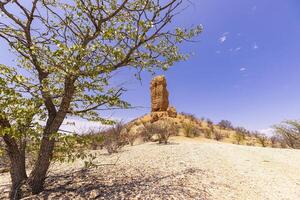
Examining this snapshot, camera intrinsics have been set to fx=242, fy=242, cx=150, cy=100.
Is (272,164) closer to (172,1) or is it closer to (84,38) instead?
(172,1)

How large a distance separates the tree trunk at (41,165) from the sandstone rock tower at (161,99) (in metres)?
23.3

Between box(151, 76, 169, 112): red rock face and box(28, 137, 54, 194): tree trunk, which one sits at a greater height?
box(151, 76, 169, 112): red rock face

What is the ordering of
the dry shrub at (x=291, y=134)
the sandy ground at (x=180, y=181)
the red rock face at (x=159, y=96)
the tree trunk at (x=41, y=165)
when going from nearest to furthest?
the sandy ground at (x=180, y=181) → the tree trunk at (x=41, y=165) → the dry shrub at (x=291, y=134) → the red rock face at (x=159, y=96)

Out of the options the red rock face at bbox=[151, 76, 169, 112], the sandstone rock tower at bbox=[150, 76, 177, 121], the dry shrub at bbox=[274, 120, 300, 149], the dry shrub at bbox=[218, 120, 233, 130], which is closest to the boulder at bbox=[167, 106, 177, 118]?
the sandstone rock tower at bbox=[150, 76, 177, 121]

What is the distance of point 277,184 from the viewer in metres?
5.07

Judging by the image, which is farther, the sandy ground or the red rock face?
the red rock face

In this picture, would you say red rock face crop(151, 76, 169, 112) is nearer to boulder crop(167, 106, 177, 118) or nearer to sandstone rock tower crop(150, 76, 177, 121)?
sandstone rock tower crop(150, 76, 177, 121)

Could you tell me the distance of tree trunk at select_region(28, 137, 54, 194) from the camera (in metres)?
4.27

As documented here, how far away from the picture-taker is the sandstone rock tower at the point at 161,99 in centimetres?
2834

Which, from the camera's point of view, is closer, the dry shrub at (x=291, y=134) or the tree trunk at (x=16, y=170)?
the tree trunk at (x=16, y=170)

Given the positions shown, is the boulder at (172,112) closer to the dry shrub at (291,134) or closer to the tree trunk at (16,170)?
the dry shrub at (291,134)

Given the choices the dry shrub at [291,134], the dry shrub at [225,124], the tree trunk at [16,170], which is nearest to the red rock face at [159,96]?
the dry shrub at [225,124]

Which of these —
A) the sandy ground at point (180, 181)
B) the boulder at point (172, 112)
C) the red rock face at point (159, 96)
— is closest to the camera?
the sandy ground at point (180, 181)

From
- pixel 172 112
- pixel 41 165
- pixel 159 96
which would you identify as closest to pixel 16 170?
pixel 41 165
